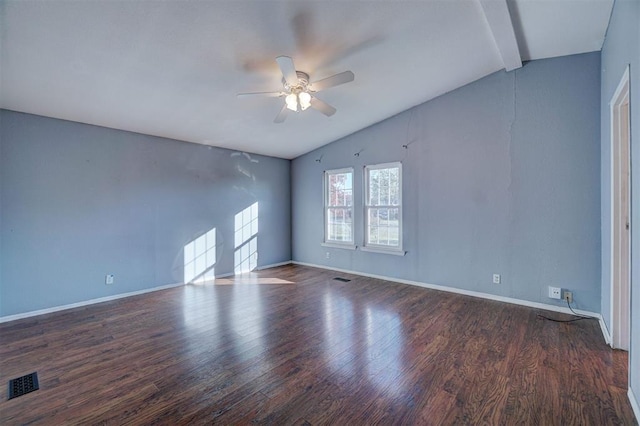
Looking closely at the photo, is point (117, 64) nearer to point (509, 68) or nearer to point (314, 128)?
point (314, 128)

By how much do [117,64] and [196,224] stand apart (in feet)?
9.40

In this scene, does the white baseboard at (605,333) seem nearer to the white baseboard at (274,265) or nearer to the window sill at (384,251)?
the window sill at (384,251)

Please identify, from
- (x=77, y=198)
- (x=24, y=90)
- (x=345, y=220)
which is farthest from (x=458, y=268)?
(x=24, y=90)

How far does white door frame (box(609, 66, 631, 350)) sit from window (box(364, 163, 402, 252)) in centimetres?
259

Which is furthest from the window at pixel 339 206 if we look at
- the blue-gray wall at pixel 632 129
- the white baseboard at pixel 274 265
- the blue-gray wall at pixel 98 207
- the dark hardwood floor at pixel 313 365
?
the blue-gray wall at pixel 632 129

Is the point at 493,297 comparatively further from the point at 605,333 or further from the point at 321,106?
the point at 321,106

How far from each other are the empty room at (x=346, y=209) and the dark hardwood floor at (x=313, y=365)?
0.02 metres

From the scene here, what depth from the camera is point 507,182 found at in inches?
149

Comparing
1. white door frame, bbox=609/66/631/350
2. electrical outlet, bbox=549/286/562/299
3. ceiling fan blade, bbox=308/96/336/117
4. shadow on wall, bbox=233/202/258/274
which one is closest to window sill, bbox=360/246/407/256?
electrical outlet, bbox=549/286/562/299

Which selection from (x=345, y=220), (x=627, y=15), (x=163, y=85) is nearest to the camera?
(x=627, y=15)

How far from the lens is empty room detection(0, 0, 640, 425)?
2.02 meters

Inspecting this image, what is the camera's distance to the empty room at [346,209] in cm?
202

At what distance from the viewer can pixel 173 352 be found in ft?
8.48

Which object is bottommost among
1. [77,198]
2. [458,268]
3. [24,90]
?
[458,268]
